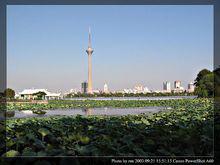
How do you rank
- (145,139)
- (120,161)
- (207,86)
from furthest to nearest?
(207,86), (145,139), (120,161)

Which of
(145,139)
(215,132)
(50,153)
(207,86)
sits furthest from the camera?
(207,86)

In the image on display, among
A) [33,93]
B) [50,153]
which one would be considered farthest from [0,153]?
[33,93]

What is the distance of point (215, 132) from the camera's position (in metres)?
2.51

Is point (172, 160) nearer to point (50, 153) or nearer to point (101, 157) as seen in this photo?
point (101, 157)

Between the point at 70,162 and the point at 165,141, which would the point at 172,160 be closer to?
the point at 165,141

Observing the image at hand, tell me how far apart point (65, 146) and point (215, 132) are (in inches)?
55.5

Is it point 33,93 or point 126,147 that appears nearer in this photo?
point 126,147

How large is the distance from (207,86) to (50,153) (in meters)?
23.6

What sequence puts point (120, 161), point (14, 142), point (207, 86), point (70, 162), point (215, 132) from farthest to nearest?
point (207, 86)
point (215, 132)
point (14, 142)
point (120, 161)
point (70, 162)

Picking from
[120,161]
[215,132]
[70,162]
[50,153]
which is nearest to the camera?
[70,162]

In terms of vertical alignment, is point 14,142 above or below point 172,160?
above

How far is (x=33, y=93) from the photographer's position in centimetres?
2439

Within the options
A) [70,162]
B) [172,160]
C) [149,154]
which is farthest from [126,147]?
[70,162]

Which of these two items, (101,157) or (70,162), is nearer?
(70,162)
